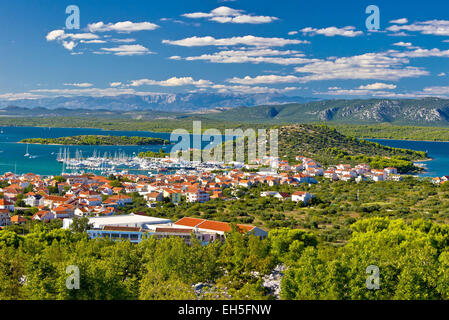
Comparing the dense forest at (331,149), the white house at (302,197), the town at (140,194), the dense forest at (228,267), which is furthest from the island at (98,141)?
the dense forest at (228,267)

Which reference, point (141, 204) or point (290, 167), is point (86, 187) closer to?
point (141, 204)

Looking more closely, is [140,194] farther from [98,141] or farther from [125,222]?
[98,141]

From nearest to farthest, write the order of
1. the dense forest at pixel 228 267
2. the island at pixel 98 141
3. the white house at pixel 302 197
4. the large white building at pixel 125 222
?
the dense forest at pixel 228 267 < the large white building at pixel 125 222 < the white house at pixel 302 197 < the island at pixel 98 141

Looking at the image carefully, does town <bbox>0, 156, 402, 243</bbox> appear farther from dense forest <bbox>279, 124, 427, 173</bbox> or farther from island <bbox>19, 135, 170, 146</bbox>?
island <bbox>19, 135, 170, 146</bbox>

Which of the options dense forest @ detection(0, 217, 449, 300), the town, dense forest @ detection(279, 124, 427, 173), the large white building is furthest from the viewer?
dense forest @ detection(279, 124, 427, 173)

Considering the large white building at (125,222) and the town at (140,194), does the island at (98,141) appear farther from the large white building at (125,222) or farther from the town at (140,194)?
the large white building at (125,222)

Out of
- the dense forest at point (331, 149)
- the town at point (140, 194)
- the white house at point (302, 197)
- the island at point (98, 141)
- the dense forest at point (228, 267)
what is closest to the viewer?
the dense forest at point (228, 267)

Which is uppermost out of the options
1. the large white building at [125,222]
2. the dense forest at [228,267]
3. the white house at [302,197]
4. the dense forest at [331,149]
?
the dense forest at [331,149]

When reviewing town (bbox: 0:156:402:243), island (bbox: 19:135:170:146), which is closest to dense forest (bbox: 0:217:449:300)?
town (bbox: 0:156:402:243)

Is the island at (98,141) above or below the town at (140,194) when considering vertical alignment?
above
